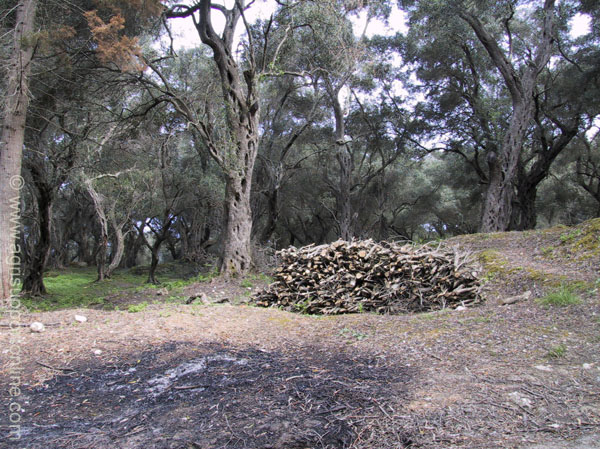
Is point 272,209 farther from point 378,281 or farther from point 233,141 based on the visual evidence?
point 378,281

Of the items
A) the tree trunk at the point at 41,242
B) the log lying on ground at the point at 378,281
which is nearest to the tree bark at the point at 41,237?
the tree trunk at the point at 41,242

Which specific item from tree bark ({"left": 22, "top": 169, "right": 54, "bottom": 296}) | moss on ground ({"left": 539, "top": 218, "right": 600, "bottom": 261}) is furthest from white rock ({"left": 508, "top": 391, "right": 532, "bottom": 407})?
tree bark ({"left": 22, "top": 169, "right": 54, "bottom": 296})

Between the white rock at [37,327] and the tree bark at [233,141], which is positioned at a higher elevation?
Answer: the tree bark at [233,141]

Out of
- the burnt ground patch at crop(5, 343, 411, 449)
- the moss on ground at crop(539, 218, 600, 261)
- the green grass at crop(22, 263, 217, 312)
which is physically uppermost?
the moss on ground at crop(539, 218, 600, 261)

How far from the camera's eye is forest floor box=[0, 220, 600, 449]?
234 centimetres

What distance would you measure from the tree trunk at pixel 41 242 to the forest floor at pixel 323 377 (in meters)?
7.49

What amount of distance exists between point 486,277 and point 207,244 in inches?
732

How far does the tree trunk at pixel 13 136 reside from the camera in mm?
6109

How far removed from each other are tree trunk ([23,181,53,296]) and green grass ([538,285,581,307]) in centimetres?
1226

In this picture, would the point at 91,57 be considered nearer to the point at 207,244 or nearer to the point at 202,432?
the point at 202,432

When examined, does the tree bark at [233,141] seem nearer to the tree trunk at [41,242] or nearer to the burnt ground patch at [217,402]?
the tree trunk at [41,242]

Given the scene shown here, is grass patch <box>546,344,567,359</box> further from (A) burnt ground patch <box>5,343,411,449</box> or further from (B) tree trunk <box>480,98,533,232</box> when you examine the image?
(B) tree trunk <box>480,98,533,232</box>

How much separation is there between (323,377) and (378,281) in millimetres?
3256

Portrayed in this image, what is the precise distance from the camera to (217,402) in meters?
2.79
